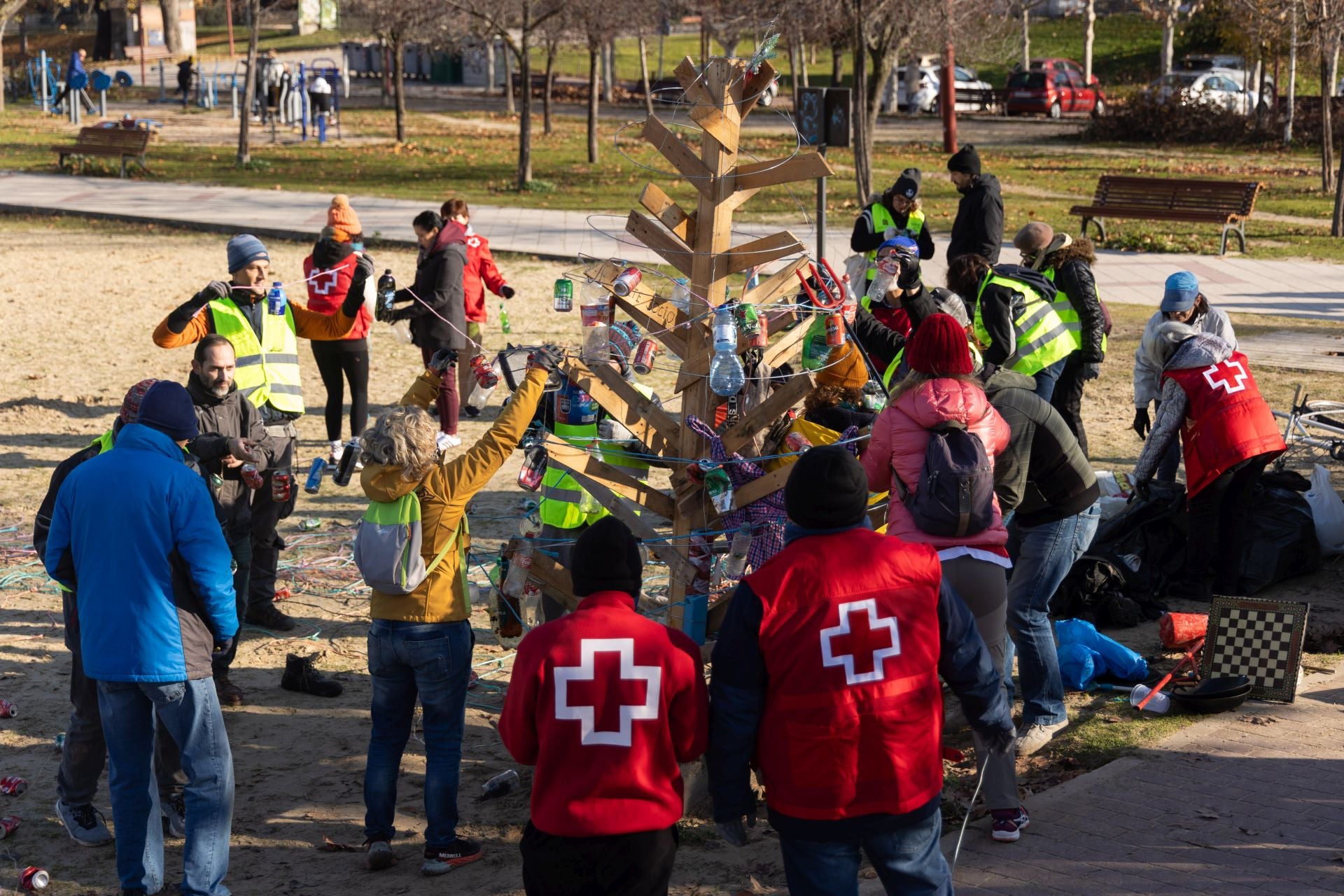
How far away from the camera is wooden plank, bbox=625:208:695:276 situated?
17.8 ft

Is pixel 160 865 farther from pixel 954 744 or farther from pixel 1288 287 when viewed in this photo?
pixel 1288 287

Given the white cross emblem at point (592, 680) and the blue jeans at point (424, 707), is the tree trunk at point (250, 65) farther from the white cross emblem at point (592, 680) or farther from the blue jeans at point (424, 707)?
the white cross emblem at point (592, 680)

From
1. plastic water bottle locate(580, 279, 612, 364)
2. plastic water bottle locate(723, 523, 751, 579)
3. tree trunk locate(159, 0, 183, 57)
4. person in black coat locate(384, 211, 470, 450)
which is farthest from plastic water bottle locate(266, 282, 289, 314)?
tree trunk locate(159, 0, 183, 57)

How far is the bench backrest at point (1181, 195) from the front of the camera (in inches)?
758

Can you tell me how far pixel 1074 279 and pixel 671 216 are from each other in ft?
13.3

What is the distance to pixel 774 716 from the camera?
3.60 metres

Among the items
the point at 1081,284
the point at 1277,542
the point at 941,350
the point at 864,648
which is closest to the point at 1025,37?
the point at 1081,284

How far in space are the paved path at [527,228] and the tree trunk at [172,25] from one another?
32719 millimetres

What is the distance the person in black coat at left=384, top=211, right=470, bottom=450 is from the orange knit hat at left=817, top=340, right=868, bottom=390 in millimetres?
3479

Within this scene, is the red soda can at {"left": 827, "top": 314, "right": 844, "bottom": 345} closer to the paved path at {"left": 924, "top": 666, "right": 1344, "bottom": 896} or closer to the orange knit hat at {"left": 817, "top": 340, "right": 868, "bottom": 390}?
the orange knit hat at {"left": 817, "top": 340, "right": 868, "bottom": 390}

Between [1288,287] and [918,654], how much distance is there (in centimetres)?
1434

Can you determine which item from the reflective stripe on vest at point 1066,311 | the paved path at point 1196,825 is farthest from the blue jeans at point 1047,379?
the paved path at point 1196,825

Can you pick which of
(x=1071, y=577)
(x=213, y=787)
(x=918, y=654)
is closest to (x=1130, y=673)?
(x=1071, y=577)

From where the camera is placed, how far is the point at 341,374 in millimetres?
9672
